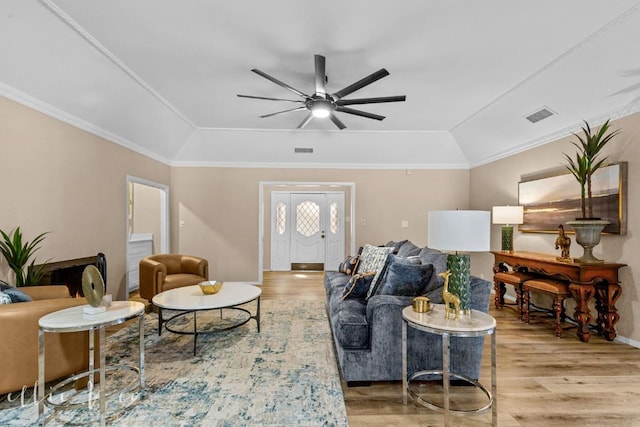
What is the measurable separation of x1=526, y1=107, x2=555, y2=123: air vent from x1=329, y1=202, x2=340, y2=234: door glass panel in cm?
448

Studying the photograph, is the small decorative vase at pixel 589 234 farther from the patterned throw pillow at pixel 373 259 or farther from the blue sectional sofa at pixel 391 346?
the patterned throw pillow at pixel 373 259

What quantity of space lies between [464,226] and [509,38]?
1.78 meters

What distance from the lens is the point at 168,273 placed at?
440 centimetres

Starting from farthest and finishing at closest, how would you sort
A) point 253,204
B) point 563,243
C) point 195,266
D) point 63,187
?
1. point 253,204
2. point 195,266
3. point 563,243
4. point 63,187

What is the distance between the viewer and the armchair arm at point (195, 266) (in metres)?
4.28

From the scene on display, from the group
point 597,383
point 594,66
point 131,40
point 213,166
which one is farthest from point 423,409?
point 213,166

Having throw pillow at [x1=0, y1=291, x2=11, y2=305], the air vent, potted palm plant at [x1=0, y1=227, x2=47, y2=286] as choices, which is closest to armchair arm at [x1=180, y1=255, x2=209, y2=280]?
potted palm plant at [x1=0, y1=227, x2=47, y2=286]

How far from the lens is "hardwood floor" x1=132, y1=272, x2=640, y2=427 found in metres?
1.87

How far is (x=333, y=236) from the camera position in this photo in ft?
25.0

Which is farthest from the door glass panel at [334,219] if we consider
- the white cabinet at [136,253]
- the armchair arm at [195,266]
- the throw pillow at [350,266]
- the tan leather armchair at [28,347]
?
the tan leather armchair at [28,347]

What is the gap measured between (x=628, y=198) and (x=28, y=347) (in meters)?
5.01

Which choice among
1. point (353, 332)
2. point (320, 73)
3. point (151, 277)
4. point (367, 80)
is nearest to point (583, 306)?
point (353, 332)

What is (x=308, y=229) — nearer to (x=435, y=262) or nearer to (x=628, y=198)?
(x=435, y=262)

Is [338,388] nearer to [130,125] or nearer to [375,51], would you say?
[375,51]
